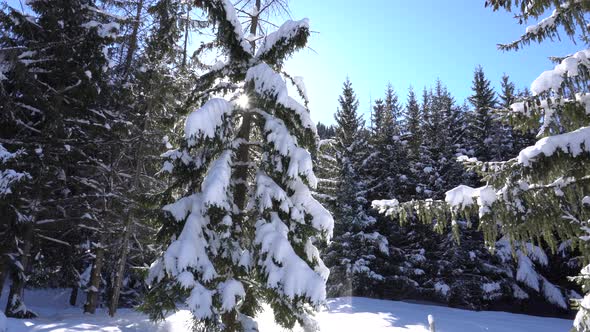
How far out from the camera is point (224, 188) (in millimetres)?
7590

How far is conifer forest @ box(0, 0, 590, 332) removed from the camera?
5.64m

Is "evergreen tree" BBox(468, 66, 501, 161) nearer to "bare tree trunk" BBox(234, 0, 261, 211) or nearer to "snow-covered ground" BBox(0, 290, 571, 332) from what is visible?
"snow-covered ground" BBox(0, 290, 571, 332)

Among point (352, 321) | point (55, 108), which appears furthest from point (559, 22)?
point (55, 108)

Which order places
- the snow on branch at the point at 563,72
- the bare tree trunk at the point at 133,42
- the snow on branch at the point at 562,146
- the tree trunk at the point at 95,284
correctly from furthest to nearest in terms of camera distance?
the bare tree trunk at the point at 133,42, the tree trunk at the point at 95,284, the snow on branch at the point at 563,72, the snow on branch at the point at 562,146

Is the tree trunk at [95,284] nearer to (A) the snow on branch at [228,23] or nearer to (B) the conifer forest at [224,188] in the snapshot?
(B) the conifer forest at [224,188]

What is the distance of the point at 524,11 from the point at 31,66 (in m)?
14.0

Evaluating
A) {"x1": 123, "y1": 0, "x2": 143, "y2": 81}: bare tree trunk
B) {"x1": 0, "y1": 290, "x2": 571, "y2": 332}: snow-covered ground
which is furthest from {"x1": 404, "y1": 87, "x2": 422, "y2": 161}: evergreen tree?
{"x1": 123, "y1": 0, "x2": 143, "y2": 81}: bare tree trunk

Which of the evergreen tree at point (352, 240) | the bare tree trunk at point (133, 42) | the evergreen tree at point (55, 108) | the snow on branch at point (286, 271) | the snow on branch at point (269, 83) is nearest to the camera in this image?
the snow on branch at point (286, 271)

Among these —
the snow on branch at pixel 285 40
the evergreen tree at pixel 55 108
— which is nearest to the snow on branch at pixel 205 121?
the snow on branch at pixel 285 40

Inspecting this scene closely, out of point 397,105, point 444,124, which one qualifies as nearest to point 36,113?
point 444,124

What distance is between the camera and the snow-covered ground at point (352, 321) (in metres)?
10.2

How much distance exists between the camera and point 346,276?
2527cm

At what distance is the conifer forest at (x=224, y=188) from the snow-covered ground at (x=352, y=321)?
0.47 ft

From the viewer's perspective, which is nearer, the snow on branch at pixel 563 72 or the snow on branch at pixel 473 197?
the snow on branch at pixel 563 72
